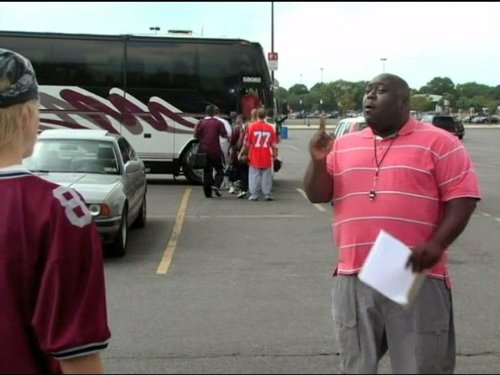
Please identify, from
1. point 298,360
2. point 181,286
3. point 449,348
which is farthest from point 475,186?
point 181,286

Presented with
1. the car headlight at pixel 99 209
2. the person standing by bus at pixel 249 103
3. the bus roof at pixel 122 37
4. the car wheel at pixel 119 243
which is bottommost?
the car wheel at pixel 119 243

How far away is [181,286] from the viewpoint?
6.71m

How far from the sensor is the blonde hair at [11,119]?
1.71 metres

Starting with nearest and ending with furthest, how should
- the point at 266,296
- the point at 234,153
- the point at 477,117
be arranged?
the point at 266,296 < the point at 234,153 < the point at 477,117

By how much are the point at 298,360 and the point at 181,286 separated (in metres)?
2.40

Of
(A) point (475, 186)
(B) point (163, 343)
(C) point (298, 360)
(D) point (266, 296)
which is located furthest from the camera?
(D) point (266, 296)

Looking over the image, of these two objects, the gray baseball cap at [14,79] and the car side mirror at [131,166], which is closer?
the gray baseball cap at [14,79]

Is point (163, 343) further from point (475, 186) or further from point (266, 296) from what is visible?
point (475, 186)

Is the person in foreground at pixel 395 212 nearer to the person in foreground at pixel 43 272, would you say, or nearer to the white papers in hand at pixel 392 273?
the white papers in hand at pixel 392 273

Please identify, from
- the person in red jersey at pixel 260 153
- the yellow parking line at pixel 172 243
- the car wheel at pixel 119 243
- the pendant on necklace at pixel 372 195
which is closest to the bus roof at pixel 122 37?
the person in red jersey at pixel 260 153

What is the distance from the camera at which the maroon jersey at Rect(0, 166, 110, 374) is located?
1638mm

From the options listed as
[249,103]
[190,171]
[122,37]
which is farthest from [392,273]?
[122,37]

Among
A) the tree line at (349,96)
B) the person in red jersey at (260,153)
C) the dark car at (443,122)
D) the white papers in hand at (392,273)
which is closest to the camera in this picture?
the white papers in hand at (392,273)

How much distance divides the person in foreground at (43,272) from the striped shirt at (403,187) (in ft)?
4.49
